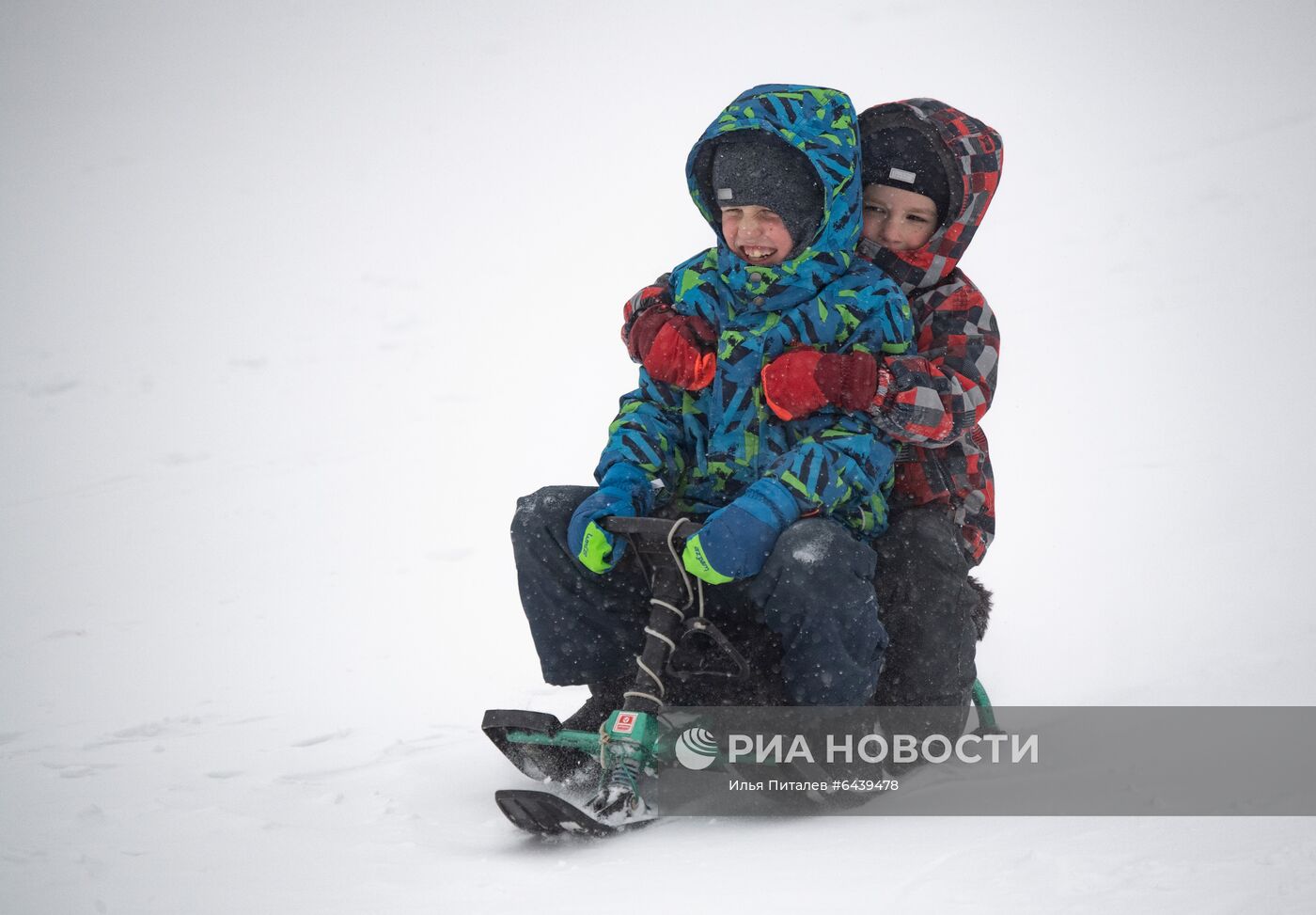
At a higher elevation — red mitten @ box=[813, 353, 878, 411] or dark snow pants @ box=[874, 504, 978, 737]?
red mitten @ box=[813, 353, 878, 411]

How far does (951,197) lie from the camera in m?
3.36

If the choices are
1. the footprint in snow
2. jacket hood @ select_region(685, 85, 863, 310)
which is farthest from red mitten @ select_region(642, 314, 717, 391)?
the footprint in snow

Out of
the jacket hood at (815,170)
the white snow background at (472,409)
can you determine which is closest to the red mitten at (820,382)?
the jacket hood at (815,170)

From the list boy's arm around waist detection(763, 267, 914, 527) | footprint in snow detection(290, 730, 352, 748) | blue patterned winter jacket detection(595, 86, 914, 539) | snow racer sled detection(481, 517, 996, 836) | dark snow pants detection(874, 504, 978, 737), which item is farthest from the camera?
footprint in snow detection(290, 730, 352, 748)

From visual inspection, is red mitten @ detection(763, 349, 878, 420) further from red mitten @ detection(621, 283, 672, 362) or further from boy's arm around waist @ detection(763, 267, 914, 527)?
red mitten @ detection(621, 283, 672, 362)

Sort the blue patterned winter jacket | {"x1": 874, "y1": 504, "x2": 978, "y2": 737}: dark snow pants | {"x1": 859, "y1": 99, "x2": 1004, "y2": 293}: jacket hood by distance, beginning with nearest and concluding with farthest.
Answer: the blue patterned winter jacket < {"x1": 874, "y1": 504, "x2": 978, "y2": 737}: dark snow pants < {"x1": 859, "y1": 99, "x2": 1004, "y2": 293}: jacket hood

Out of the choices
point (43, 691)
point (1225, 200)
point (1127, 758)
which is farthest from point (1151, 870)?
point (1225, 200)

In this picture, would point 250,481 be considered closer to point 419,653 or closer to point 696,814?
point 419,653

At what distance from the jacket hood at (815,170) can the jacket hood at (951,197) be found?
0.77 feet

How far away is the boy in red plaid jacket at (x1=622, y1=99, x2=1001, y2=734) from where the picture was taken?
3010 mm

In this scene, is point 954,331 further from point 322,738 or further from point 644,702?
point 322,738

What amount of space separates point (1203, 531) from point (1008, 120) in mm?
6582

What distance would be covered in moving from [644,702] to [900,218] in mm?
1488

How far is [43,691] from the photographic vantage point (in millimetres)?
4129
